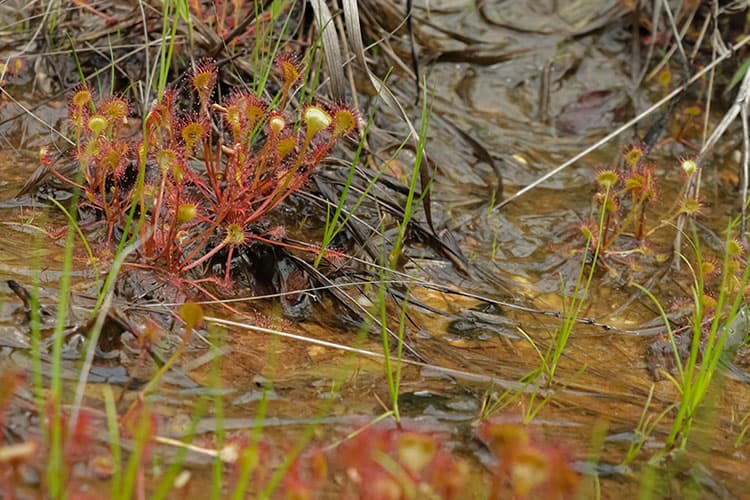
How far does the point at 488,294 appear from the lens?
2.86 metres

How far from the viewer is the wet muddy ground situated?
190 centimetres

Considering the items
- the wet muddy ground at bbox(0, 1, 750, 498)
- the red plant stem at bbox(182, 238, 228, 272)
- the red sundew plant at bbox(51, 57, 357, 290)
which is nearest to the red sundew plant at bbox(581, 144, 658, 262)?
the wet muddy ground at bbox(0, 1, 750, 498)

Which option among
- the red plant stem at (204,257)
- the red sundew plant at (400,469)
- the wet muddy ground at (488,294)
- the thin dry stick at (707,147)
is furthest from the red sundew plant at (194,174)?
the thin dry stick at (707,147)

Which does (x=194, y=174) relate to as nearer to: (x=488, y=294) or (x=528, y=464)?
(x=488, y=294)

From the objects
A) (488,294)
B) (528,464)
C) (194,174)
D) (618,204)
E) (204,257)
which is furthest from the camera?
(618,204)

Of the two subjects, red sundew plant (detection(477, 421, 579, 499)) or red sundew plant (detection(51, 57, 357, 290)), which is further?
red sundew plant (detection(51, 57, 357, 290))

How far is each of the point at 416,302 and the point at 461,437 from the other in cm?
75

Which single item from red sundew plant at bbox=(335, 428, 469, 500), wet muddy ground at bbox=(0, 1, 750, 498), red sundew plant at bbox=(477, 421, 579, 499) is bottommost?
wet muddy ground at bbox=(0, 1, 750, 498)

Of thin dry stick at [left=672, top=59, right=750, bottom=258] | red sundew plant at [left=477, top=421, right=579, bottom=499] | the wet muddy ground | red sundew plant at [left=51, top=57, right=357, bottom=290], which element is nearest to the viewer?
red sundew plant at [left=477, top=421, right=579, bottom=499]

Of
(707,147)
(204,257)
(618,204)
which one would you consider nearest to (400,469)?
(204,257)

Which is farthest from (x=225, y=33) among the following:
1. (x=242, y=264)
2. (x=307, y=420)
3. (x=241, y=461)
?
(x=241, y=461)

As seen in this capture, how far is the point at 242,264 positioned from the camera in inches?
100.0

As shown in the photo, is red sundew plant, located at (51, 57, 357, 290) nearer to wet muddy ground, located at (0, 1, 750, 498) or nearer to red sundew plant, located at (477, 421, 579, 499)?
wet muddy ground, located at (0, 1, 750, 498)

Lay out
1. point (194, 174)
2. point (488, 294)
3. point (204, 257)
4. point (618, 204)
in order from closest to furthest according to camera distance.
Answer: point (204, 257), point (194, 174), point (488, 294), point (618, 204)
